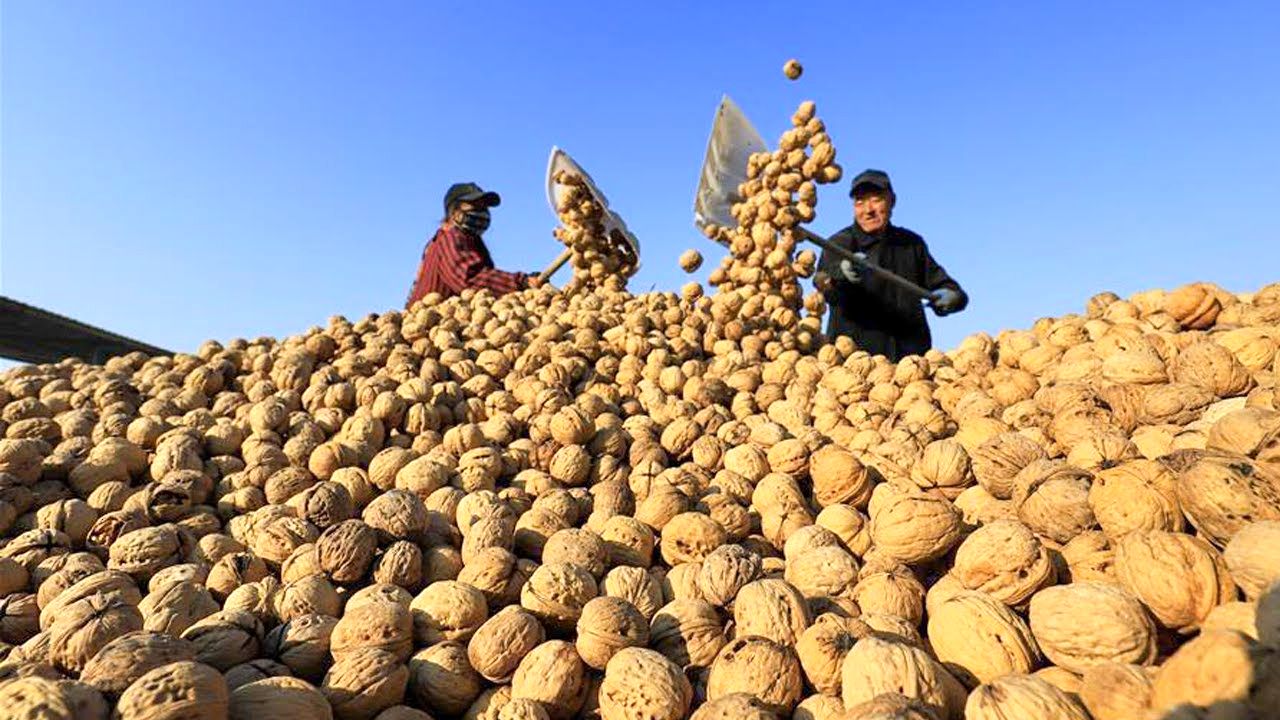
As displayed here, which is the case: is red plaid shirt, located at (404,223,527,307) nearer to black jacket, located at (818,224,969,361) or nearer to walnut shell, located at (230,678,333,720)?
black jacket, located at (818,224,969,361)

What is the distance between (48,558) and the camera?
3.09 meters

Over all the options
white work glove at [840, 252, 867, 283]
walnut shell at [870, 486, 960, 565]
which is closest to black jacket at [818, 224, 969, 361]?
white work glove at [840, 252, 867, 283]

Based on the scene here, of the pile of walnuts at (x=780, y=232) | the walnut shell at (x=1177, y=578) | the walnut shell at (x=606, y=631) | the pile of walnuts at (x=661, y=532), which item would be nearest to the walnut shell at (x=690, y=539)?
the pile of walnuts at (x=661, y=532)

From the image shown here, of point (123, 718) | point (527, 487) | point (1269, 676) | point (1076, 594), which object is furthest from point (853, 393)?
point (123, 718)

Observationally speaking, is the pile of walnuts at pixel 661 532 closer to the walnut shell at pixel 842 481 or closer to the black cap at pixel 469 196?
the walnut shell at pixel 842 481

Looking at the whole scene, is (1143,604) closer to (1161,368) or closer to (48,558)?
(1161,368)

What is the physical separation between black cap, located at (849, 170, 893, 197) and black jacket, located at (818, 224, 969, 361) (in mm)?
514

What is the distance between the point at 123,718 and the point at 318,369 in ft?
12.5

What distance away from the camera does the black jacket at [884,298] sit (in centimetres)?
827

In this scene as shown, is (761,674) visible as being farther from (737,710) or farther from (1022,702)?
(1022,702)

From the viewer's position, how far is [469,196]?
9.66 meters

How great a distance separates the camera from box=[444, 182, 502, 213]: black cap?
9664 millimetres

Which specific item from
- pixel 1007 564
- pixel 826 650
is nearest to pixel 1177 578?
pixel 1007 564

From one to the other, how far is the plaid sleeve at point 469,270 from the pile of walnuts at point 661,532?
3170mm
